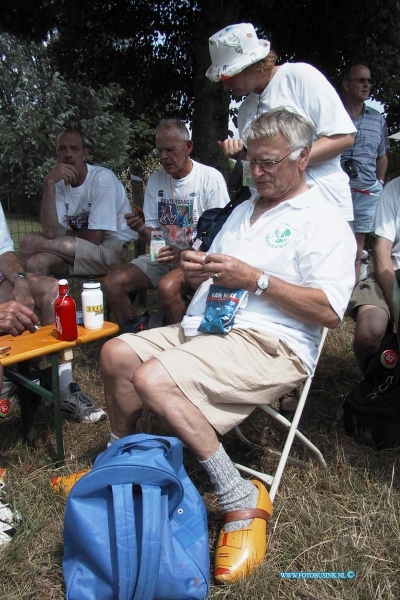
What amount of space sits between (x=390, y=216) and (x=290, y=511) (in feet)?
5.62

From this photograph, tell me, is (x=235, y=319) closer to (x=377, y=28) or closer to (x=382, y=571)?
(x=382, y=571)

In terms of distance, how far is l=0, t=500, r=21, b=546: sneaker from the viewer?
6.93 ft

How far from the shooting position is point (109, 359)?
7.39 ft

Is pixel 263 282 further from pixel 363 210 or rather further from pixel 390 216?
pixel 363 210

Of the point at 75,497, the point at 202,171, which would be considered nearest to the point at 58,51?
the point at 202,171

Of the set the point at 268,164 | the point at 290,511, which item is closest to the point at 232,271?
the point at 268,164

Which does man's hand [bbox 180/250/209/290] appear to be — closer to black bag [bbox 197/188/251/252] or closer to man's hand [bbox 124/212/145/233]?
black bag [bbox 197/188/251/252]

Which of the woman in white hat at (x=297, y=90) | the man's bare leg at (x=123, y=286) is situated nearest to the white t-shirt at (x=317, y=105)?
the woman in white hat at (x=297, y=90)

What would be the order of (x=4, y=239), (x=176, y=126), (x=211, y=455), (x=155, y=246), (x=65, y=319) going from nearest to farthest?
1. (x=211, y=455)
2. (x=65, y=319)
3. (x=4, y=239)
4. (x=155, y=246)
5. (x=176, y=126)

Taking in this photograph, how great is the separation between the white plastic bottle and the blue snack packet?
759 mm

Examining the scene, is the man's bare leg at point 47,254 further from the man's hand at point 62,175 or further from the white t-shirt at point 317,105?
the white t-shirt at point 317,105

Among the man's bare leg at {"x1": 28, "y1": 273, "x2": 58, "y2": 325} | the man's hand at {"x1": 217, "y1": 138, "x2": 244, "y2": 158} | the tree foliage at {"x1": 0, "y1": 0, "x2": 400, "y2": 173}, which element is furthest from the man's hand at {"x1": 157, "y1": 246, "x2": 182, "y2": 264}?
the tree foliage at {"x1": 0, "y1": 0, "x2": 400, "y2": 173}

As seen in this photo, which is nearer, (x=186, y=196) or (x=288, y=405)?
(x=288, y=405)

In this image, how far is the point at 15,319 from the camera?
2.73 metres
